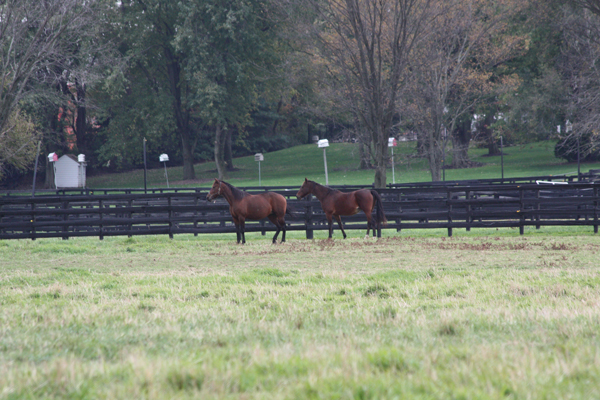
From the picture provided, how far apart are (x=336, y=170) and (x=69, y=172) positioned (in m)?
24.7

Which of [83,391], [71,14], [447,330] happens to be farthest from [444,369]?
[71,14]

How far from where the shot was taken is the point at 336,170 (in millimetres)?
53625

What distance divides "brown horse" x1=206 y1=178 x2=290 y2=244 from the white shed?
39.6 meters

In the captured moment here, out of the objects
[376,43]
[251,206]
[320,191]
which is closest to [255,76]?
[376,43]

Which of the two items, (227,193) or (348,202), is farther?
(348,202)

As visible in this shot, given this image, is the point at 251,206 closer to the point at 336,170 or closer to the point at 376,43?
the point at 376,43

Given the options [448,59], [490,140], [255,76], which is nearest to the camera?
[448,59]

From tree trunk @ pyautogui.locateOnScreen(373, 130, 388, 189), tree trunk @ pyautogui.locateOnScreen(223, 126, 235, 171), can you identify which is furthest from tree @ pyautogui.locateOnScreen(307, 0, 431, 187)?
tree trunk @ pyautogui.locateOnScreen(223, 126, 235, 171)

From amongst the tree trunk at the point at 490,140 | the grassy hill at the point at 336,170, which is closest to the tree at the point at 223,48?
the grassy hill at the point at 336,170

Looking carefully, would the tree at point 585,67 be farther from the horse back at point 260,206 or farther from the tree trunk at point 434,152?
the horse back at point 260,206

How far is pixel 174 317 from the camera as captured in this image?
5.09 metres

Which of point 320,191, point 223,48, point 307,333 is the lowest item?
point 307,333

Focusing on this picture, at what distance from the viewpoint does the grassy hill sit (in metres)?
44.6

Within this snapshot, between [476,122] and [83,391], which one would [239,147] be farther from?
[83,391]
